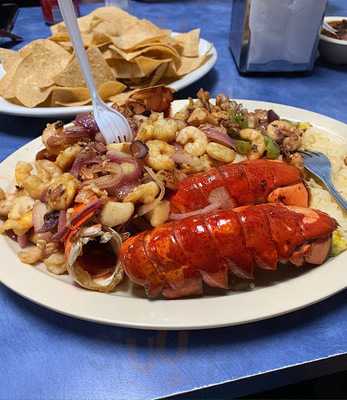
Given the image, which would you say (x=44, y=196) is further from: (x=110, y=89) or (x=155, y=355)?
(x=110, y=89)

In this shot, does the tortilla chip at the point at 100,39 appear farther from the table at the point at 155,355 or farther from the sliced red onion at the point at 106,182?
the table at the point at 155,355

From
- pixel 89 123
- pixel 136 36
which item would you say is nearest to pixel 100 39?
pixel 136 36

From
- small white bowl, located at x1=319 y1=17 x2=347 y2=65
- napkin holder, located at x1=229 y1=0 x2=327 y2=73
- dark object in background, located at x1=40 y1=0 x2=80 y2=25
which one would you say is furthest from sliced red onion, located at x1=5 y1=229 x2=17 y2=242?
dark object in background, located at x1=40 y1=0 x2=80 y2=25

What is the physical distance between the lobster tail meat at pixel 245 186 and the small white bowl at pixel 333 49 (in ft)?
4.14

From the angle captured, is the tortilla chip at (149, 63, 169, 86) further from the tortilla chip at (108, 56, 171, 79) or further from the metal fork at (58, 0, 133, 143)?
the metal fork at (58, 0, 133, 143)

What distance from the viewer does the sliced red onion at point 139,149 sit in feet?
3.50

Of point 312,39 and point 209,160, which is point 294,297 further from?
point 312,39

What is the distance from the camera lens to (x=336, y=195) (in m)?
1.12

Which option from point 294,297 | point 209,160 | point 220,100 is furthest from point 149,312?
point 220,100

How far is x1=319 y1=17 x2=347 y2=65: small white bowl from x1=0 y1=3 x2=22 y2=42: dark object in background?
1.75 metres

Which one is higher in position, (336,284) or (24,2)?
(336,284)

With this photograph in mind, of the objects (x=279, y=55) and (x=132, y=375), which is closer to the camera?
(x=132, y=375)

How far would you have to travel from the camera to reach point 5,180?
1.20 m

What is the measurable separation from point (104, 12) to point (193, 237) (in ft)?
5.15
